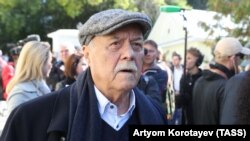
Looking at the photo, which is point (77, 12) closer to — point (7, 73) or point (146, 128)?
point (7, 73)

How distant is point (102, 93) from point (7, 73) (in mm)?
5798

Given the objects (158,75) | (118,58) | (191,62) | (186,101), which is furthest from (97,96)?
(191,62)

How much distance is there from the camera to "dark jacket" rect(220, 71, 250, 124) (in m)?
2.79

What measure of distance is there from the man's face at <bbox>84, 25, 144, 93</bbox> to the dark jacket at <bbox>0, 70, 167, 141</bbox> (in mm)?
100

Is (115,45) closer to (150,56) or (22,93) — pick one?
(22,93)

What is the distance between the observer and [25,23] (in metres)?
26.7

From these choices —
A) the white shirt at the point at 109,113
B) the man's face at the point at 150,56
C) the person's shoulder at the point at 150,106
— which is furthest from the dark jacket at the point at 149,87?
the white shirt at the point at 109,113

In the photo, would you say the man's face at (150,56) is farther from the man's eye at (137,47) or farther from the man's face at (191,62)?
the man's eye at (137,47)

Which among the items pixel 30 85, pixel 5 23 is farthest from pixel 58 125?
pixel 5 23

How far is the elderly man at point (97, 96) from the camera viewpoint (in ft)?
6.97

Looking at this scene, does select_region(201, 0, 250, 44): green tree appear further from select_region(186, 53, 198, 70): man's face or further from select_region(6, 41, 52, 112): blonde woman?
select_region(6, 41, 52, 112): blonde woman

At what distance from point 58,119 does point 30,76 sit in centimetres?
238

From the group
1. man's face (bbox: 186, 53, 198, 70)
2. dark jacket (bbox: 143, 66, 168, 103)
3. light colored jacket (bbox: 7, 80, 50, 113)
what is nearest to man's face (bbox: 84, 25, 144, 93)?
light colored jacket (bbox: 7, 80, 50, 113)

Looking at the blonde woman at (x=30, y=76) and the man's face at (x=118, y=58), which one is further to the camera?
the blonde woman at (x=30, y=76)
